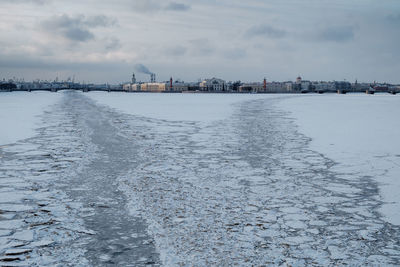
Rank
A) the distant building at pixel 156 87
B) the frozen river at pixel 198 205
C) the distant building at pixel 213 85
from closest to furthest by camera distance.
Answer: the frozen river at pixel 198 205
the distant building at pixel 213 85
the distant building at pixel 156 87

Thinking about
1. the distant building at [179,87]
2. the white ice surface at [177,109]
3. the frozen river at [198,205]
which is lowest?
the frozen river at [198,205]

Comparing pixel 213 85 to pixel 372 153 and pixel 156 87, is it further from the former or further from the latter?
pixel 372 153

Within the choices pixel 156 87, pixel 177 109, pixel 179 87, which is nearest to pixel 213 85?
pixel 179 87

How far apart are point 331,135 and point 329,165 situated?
4.62 meters

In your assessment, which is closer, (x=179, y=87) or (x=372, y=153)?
(x=372, y=153)

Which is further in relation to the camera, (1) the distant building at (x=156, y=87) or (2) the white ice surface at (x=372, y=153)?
(1) the distant building at (x=156, y=87)

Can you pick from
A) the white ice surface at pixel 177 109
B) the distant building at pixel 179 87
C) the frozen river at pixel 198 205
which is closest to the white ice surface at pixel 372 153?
the frozen river at pixel 198 205

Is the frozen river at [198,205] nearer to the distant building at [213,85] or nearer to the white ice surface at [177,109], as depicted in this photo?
the white ice surface at [177,109]

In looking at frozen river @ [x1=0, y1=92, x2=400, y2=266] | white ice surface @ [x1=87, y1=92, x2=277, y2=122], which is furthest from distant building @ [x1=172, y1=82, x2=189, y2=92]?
frozen river @ [x1=0, y1=92, x2=400, y2=266]

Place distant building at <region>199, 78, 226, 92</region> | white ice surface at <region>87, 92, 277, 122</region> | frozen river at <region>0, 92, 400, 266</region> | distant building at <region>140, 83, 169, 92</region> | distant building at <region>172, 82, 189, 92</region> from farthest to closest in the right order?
distant building at <region>140, 83, 169, 92</region>
distant building at <region>172, 82, 189, 92</region>
distant building at <region>199, 78, 226, 92</region>
white ice surface at <region>87, 92, 277, 122</region>
frozen river at <region>0, 92, 400, 266</region>

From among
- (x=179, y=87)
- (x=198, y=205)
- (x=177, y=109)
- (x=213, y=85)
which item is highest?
(x=213, y=85)

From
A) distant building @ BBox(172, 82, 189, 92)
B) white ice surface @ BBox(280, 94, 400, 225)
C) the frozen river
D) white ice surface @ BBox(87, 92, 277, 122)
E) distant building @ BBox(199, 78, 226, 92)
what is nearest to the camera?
the frozen river

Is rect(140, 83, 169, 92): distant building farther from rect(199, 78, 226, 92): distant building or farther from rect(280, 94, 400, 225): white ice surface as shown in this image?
rect(280, 94, 400, 225): white ice surface

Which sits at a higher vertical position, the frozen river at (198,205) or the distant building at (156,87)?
the distant building at (156,87)
